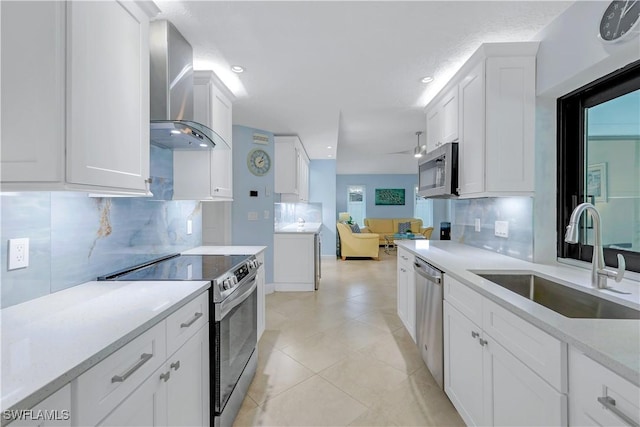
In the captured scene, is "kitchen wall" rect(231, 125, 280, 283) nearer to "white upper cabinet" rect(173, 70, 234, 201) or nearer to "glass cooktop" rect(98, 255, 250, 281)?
"white upper cabinet" rect(173, 70, 234, 201)

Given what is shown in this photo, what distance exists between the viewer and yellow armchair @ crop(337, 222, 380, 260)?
6.66m

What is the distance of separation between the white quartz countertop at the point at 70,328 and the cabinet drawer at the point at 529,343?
1.38 meters

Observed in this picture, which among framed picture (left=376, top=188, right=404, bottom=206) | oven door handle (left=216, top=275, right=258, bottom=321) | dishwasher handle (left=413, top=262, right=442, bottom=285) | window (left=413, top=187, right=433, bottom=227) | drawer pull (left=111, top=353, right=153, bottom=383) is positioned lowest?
oven door handle (left=216, top=275, right=258, bottom=321)

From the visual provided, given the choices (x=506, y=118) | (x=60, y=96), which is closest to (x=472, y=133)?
(x=506, y=118)

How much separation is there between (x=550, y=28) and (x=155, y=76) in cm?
246

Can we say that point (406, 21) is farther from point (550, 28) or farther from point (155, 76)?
point (155, 76)

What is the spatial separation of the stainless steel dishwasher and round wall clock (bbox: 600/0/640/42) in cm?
149

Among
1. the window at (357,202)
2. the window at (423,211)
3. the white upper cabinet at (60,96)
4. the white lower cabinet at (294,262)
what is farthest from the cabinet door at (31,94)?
the window at (423,211)

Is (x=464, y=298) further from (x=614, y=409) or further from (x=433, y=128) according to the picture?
(x=433, y=128)

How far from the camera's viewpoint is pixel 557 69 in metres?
1.70

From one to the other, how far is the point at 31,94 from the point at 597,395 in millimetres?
1916

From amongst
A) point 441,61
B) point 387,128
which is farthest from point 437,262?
point 387,128

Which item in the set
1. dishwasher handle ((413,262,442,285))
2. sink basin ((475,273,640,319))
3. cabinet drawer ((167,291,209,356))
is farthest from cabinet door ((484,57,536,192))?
cabinet drawer ((167,291,209,356))

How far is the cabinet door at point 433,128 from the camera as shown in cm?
271
